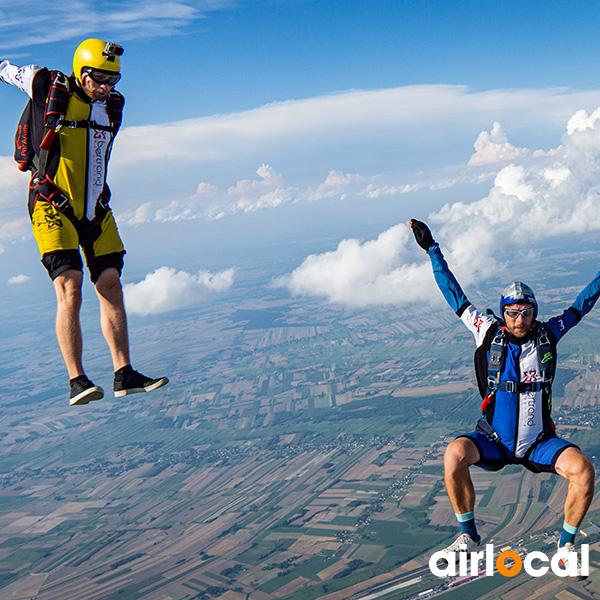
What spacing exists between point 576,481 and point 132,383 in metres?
6.33

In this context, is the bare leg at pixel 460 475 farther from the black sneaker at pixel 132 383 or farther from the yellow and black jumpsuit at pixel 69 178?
the yellow and black jumpsuit at pixel 69 178

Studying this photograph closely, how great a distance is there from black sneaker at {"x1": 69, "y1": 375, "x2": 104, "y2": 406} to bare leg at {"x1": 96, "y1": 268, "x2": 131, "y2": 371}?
831 mm

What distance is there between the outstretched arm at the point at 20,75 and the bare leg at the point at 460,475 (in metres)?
7.50

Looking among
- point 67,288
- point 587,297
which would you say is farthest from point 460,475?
point 67,288

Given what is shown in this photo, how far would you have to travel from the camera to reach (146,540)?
86688mm

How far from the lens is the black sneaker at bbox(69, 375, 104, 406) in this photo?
660cm

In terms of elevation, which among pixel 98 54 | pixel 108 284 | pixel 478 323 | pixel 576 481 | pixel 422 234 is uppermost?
pixel 98 54

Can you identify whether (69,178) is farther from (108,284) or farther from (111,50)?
(111,50)

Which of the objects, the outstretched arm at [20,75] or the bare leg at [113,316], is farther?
the bare leg at [113,316]

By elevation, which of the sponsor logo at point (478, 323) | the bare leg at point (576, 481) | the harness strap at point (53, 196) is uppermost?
the harness strap at point (53, 196)

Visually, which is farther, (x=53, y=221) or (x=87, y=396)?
(x=53, y=221)

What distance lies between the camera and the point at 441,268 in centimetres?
920

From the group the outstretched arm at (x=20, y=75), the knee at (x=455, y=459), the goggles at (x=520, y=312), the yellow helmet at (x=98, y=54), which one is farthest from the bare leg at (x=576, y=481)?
the outstretched arm at (x=20, y=75)

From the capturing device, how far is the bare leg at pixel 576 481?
7.81 m
